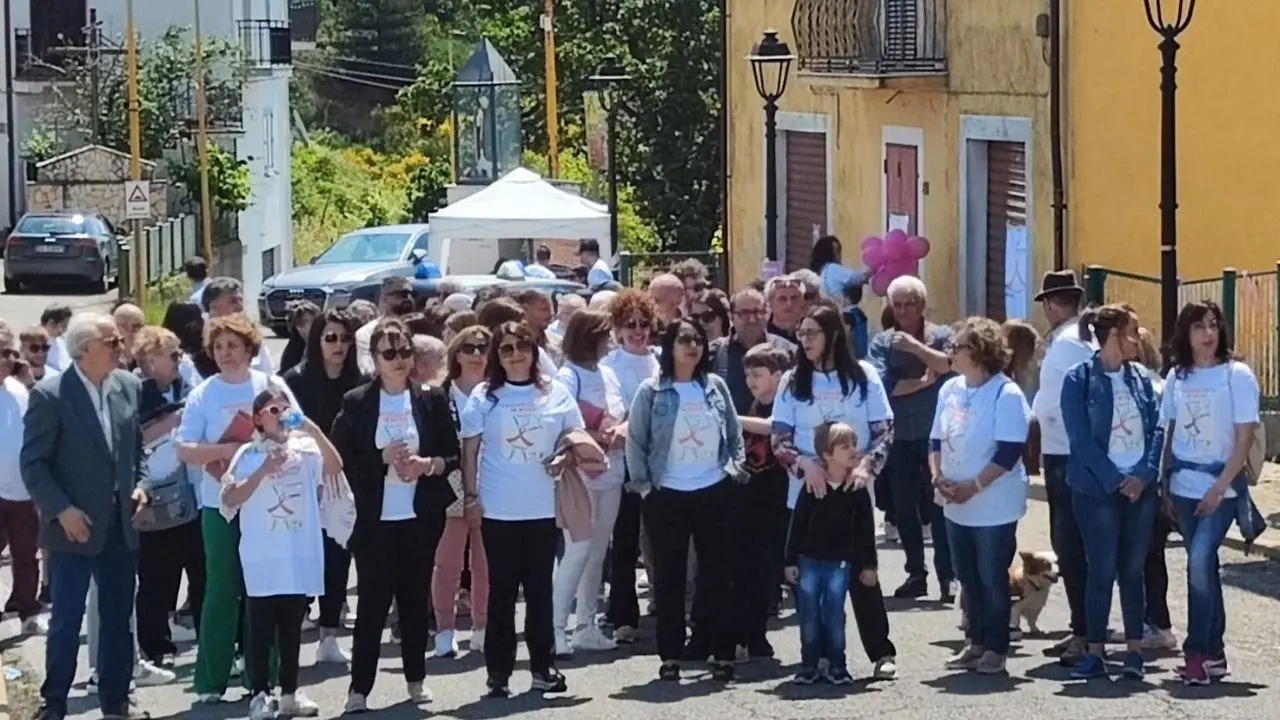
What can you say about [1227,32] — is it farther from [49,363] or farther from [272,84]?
[272,84]

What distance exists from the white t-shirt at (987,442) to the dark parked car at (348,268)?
23.5 metres

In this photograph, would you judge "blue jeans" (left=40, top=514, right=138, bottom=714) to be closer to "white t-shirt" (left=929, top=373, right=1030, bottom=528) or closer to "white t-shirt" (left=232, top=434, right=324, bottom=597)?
"white t-shirt" (left=232, top=434, right=324, bottom=597)

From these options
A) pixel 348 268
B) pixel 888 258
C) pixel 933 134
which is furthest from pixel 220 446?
pixel 348 268

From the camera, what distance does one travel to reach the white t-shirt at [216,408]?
1079cm

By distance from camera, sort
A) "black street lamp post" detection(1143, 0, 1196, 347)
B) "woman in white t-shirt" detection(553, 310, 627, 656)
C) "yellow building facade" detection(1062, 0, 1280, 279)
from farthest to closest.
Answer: "yellow building facade" detection(1062, 0, 1280, 279) < "black street lamp post" detection(1143, 0, 1196, 347) < "woman in white t-shirt" detection(553, 310, 627, 656)

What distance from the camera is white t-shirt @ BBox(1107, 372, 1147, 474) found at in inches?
429

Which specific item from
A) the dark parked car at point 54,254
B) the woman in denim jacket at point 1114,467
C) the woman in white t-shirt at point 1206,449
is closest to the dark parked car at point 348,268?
the dark parked car at point 54,254

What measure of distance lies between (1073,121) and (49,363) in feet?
34.5

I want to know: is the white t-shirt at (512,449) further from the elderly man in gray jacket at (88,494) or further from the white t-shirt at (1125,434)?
the white t-shirt at (1125,434)

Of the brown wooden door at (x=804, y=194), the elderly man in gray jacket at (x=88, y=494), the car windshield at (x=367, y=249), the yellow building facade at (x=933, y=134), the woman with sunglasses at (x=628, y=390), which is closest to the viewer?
the elderly man in gray jacket at (x=88, y=494)

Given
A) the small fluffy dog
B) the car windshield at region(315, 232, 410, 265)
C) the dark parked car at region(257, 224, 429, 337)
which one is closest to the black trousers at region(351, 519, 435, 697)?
the small fluffy dog

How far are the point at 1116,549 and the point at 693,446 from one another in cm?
194

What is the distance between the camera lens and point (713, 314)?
13406 mm

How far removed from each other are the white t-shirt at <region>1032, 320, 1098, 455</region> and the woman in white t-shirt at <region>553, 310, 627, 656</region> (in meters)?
2.01
